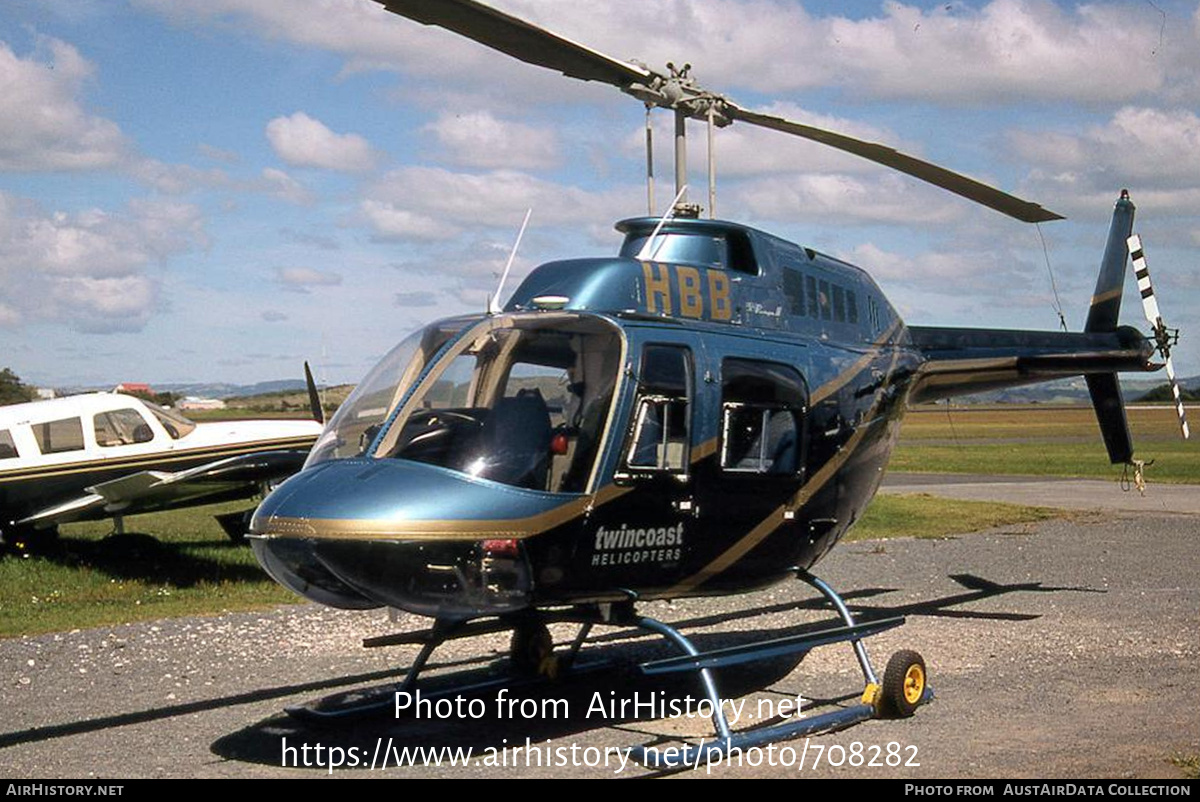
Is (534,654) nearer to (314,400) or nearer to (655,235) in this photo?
(655,235)

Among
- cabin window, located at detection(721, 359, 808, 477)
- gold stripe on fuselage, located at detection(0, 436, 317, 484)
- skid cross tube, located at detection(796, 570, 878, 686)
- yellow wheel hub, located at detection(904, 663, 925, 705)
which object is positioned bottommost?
yellow wheel hub, located at detection(904, 663, 925, 705)

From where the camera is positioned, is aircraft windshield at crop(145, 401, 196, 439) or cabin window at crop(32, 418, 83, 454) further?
aircraft windshield at crop(145, 401, 196, 439)

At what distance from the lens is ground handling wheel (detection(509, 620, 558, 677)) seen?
381 inches

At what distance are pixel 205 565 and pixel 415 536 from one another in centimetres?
1205

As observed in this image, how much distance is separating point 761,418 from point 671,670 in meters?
1.87

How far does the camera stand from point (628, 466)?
7773 millimetres

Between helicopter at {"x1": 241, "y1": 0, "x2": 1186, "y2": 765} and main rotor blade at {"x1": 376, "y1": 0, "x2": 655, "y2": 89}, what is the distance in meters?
0.02

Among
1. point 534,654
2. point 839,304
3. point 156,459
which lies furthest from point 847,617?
point 156,459

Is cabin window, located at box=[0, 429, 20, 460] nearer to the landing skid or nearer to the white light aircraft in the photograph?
the white light aircraft

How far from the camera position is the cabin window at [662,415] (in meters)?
7.83

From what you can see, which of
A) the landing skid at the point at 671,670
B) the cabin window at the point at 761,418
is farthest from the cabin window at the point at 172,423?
the cabin window at the point at 761,418

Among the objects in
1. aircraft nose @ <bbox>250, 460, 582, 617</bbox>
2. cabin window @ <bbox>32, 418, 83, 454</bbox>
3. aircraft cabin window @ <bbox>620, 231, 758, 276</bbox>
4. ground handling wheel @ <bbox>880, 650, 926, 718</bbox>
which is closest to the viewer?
aircraft nose @ <bbox>250, 460, 582, 617</bbox>

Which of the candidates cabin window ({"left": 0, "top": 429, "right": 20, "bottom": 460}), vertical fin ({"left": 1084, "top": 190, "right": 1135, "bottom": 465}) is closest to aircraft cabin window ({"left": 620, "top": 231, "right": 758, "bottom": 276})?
vertical fin ({"left": 1084, "top": 190, "right": 1135, "bottom": 465})

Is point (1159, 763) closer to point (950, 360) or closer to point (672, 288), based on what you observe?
point (672, 288)
